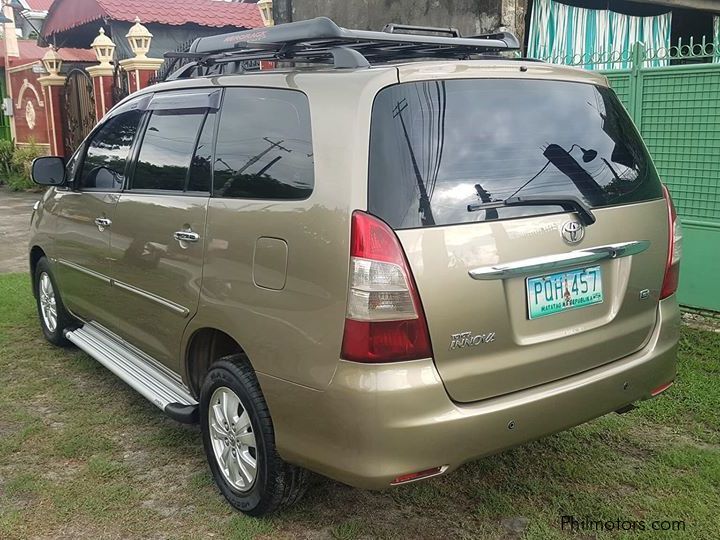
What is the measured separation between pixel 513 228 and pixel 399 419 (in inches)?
30.6

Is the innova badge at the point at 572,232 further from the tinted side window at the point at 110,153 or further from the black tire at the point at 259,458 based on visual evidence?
the tinted side window at the point at 110,153

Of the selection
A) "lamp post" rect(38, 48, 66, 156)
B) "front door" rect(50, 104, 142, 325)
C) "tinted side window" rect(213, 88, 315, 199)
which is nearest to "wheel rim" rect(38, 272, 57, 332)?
"front door" rect(50, 104, 142, 325)

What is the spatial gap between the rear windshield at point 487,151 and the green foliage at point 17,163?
15.5 m

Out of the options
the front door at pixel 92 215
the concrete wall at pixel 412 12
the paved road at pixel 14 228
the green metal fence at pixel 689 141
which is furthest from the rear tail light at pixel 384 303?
the paved road at pixel 14 228

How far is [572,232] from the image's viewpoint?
271 cm

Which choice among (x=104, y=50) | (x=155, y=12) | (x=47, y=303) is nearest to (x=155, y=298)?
(x=47, y=303)

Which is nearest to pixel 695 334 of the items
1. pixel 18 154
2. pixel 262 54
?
pixel 262 54

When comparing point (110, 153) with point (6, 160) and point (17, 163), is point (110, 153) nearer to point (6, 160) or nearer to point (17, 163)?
point (17, 163)

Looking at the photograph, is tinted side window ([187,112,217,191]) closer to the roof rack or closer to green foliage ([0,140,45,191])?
the roof rack

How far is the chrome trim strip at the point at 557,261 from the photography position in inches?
99.0

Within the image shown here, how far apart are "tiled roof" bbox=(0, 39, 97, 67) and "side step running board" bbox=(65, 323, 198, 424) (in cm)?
1482

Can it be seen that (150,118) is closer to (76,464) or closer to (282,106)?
(282,106)

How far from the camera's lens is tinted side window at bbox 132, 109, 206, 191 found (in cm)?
339

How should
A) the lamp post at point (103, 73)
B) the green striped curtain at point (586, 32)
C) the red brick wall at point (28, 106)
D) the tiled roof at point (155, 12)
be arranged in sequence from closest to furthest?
the green striped curtain at point (586, 32), the lamp post at point (103, 73), the tiled roof at point (155, 12), the red brick wall at point (28, 106)
